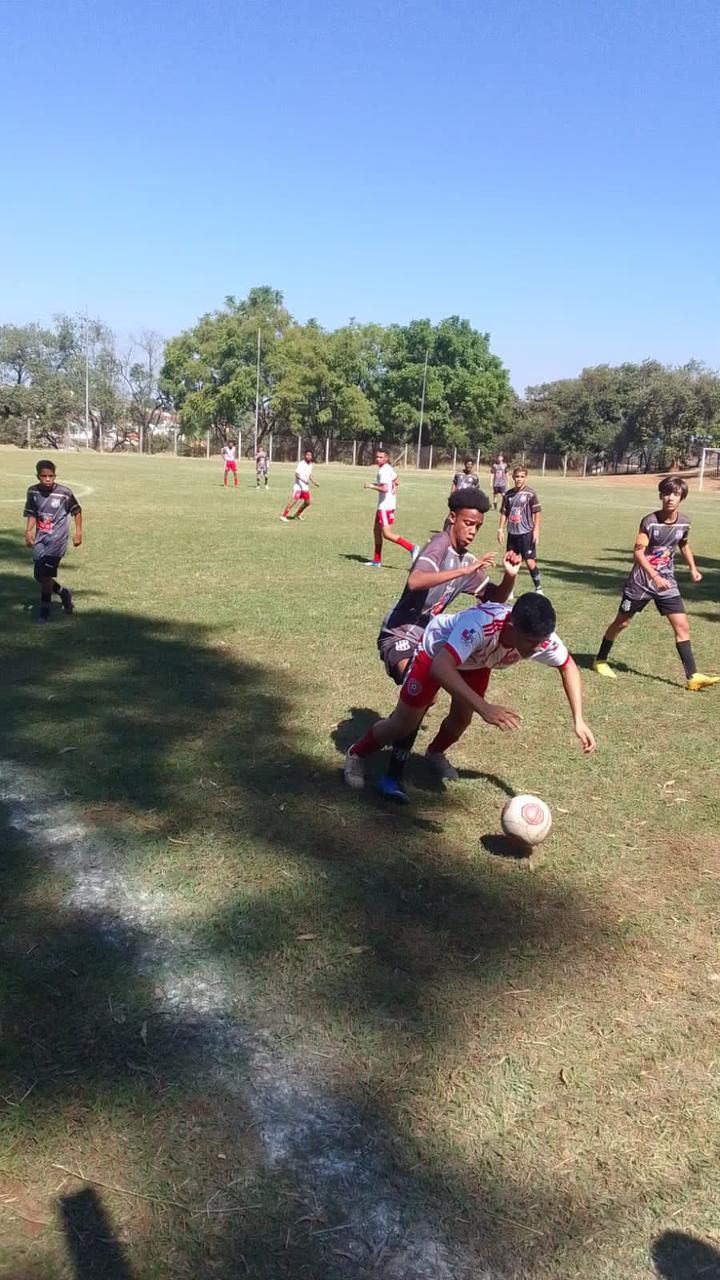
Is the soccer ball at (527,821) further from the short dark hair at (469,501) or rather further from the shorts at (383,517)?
the shorts at (383,517)

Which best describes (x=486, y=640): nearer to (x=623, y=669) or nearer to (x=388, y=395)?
(x=623, y=669)

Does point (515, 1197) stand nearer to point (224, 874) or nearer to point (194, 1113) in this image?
point (194, 1113)

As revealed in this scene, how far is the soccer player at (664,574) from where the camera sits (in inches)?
316

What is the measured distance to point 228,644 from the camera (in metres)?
8.66

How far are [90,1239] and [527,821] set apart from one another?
8.62ft

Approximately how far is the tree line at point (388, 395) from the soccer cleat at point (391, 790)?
6908 cm

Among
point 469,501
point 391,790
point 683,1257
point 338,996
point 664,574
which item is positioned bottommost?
point 683,1257

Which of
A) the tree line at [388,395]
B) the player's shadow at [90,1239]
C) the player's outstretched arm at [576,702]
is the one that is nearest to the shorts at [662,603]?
the player's outstretched arm at [576,702]

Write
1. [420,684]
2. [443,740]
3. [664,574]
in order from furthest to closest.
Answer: [664,574] → [443,740] → [420,684]

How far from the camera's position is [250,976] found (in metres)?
3.45

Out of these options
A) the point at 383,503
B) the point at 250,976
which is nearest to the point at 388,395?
the point at 383,503

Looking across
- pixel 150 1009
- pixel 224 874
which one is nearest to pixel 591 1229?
pixel 150 1009

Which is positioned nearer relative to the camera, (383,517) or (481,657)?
(481,657)

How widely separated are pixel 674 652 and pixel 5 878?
734 centimetres
